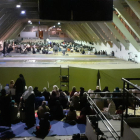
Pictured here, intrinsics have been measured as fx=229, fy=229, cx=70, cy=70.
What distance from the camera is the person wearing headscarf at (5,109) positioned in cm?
656

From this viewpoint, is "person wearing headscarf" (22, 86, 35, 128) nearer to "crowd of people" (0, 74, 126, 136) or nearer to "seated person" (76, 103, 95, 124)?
"crowd of people" (0, 74, 126, 136)

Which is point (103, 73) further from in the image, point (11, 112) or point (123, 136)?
point (123, 136)

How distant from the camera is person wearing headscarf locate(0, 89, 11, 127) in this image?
6.56 meters

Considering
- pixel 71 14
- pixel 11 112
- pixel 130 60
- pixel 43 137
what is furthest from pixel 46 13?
pixel 130 60

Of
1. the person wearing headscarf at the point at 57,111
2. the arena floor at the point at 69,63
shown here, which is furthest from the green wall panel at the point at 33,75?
the person wearing headscarf at the point at 57,111

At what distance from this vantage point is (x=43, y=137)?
20.7 ft

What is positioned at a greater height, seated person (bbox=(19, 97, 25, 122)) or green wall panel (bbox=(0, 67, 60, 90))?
green wall panel (bbox=(0, 67, 60, 90))

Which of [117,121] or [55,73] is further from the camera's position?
[55,73]

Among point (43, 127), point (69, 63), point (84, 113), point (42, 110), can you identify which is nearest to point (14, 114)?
point (42, 110)

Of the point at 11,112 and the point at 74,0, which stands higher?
the point at 74,0

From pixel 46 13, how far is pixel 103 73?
17.0 feet

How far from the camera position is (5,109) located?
672 centimetres

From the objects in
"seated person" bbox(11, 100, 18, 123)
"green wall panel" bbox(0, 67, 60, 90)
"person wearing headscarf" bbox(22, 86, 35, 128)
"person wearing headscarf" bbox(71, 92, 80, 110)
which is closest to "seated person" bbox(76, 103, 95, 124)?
"person wearing headscarf" bbox(71, 92, 80, 110)

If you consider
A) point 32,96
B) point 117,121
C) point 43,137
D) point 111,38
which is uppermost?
point 111,38
